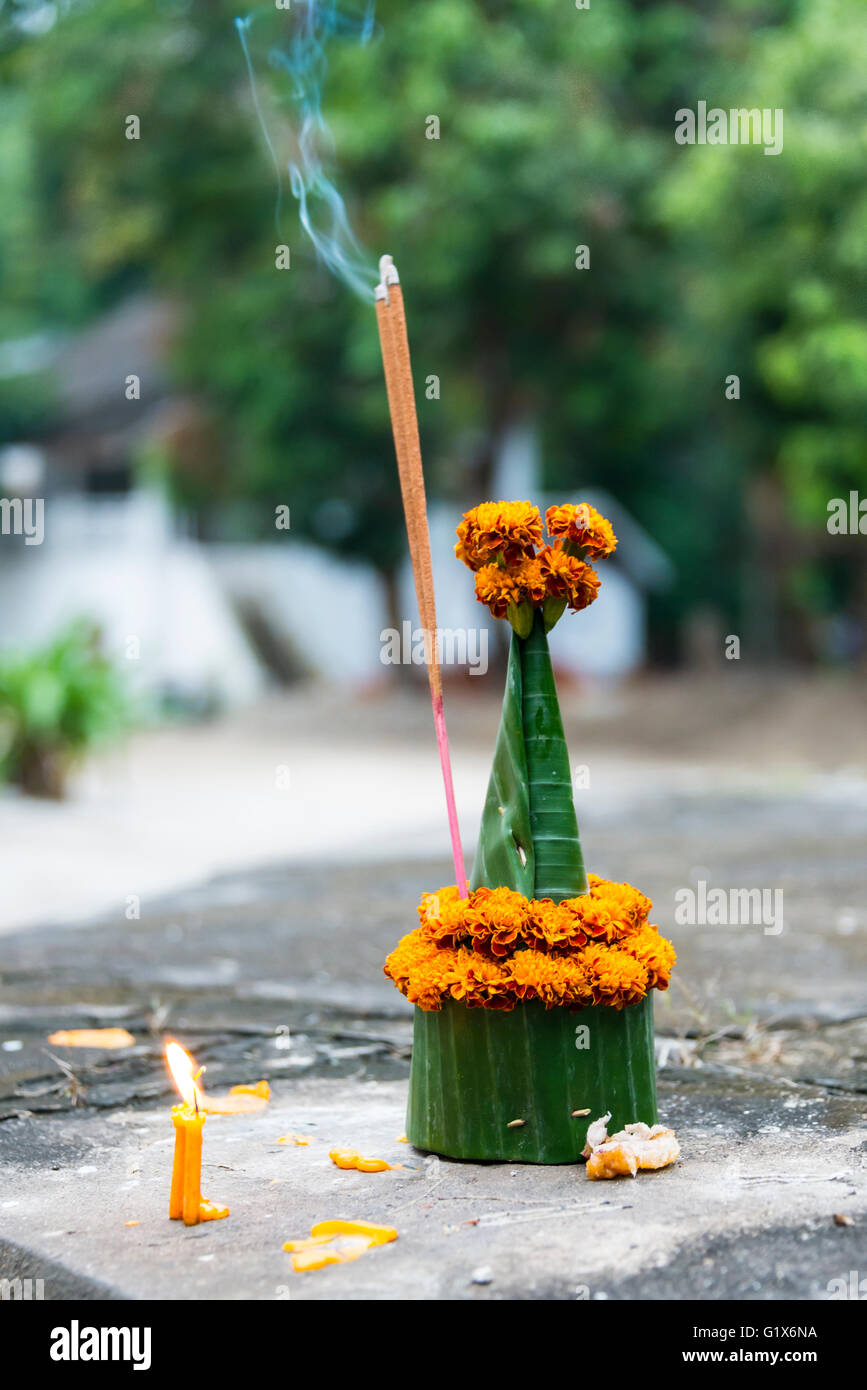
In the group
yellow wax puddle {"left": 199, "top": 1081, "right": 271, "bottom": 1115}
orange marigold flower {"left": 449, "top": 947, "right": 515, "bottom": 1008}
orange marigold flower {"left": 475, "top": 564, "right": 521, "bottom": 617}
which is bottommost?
yellow wax puddle {"left": 199, "top": 1081, "right": 271, "bottom": 1115}

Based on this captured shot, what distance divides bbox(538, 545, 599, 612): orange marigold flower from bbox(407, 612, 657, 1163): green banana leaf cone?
0.10 meters

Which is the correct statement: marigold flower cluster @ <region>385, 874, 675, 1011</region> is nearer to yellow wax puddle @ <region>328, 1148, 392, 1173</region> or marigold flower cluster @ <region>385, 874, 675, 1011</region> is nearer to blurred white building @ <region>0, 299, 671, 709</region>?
yellow wax puddle @ <region>328, 1148, 392, 1173</region>

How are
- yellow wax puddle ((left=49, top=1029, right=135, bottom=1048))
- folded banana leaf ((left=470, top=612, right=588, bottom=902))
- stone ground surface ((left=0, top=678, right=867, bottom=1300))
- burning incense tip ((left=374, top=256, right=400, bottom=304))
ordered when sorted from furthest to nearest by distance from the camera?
1. yellow wax puddle ((left=49, top=1029, right=135, bottom=1048))
2. burning incense tip ((left=374, top=256, right=400, bottom=304))
3. folded banana leaf ((left=470, top=612, right=588, bottom=902))
4. stone ground surface ((left=0, top=678, right=867, bottom=1300))

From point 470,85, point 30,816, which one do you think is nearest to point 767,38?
point 470,85

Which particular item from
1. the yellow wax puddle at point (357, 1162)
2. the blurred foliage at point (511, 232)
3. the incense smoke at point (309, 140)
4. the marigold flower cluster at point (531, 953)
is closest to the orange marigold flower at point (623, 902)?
the marigold flower cluster at point (531, 953)

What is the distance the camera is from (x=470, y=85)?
1558 centimetres

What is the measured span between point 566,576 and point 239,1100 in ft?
5.82

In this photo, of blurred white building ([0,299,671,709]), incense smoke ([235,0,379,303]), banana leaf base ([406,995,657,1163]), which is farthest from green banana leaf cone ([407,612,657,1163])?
blurred white building ([0,299,671,709])

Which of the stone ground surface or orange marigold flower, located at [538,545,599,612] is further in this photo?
orange marigold flower, located at [538,545,599,612]

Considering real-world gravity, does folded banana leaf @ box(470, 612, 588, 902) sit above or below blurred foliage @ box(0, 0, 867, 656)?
below

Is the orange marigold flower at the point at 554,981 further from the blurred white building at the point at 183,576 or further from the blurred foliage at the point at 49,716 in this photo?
the blurred white building at the point at 183,576

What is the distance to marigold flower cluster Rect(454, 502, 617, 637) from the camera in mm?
3506
